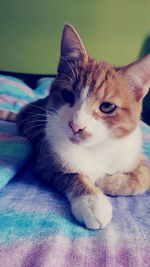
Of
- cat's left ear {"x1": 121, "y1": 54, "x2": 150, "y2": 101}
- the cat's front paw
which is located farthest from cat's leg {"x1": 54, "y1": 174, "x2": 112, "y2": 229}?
cat's left ear {"x1": 121, "y1": 54, "x2": 150, "y2": 101}

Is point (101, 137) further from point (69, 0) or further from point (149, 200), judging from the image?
point (69, 0)

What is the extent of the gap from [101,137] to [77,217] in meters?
0.25

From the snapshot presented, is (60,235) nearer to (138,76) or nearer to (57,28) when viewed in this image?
(138,76)

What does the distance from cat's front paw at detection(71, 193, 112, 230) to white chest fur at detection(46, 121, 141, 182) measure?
0.16 m

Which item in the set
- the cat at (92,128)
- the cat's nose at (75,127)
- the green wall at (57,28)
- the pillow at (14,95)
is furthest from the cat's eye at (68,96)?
the green wall at (57,28)

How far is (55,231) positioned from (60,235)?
0.7 inches

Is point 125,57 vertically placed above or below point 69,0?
below

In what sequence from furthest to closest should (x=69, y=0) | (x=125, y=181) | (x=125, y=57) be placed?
(x=125, y=57), (x=69, y=0), (x=125, y=181)

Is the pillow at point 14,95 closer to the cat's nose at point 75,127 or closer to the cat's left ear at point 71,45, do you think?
the cat's left ear at point 71,45

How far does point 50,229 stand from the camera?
27.1 inches

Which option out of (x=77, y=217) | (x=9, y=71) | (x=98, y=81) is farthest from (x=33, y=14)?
(x=77, y=217)

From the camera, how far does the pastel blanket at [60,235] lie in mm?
600

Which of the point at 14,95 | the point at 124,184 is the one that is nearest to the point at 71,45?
the point at 124,184

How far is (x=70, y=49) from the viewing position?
1.02 metres
